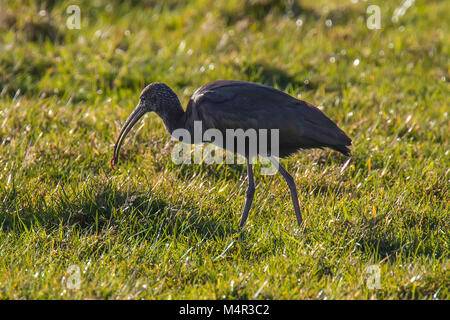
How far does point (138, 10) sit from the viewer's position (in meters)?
9.56

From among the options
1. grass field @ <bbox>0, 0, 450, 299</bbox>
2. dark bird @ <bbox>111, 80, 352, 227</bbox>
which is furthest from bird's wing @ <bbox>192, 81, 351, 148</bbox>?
grass field @ <bbox>0, 0, 450, 299</bbox>

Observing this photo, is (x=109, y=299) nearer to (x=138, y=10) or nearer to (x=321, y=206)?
(x=321, y=206)

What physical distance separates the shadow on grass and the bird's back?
74cm

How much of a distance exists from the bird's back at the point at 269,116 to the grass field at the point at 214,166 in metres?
0.52

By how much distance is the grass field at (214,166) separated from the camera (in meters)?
4.25

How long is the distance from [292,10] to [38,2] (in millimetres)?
3607

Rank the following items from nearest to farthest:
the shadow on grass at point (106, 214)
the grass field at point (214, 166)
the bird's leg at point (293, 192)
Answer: the grass field at point (214, 166) < the shadow on grass at point (106, 214) < the bird's leg at point (293, 192)

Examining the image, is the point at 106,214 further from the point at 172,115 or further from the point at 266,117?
the point at 266,117

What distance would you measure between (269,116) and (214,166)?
977mm

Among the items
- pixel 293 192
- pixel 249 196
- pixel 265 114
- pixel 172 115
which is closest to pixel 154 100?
pixel 172 115

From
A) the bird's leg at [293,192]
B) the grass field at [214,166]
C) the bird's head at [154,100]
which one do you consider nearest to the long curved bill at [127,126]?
the bird's head at [154,100]

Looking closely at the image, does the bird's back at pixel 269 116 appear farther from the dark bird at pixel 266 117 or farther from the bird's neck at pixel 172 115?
the bird's neck at pixel 172 115

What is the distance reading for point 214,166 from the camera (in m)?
5.83
